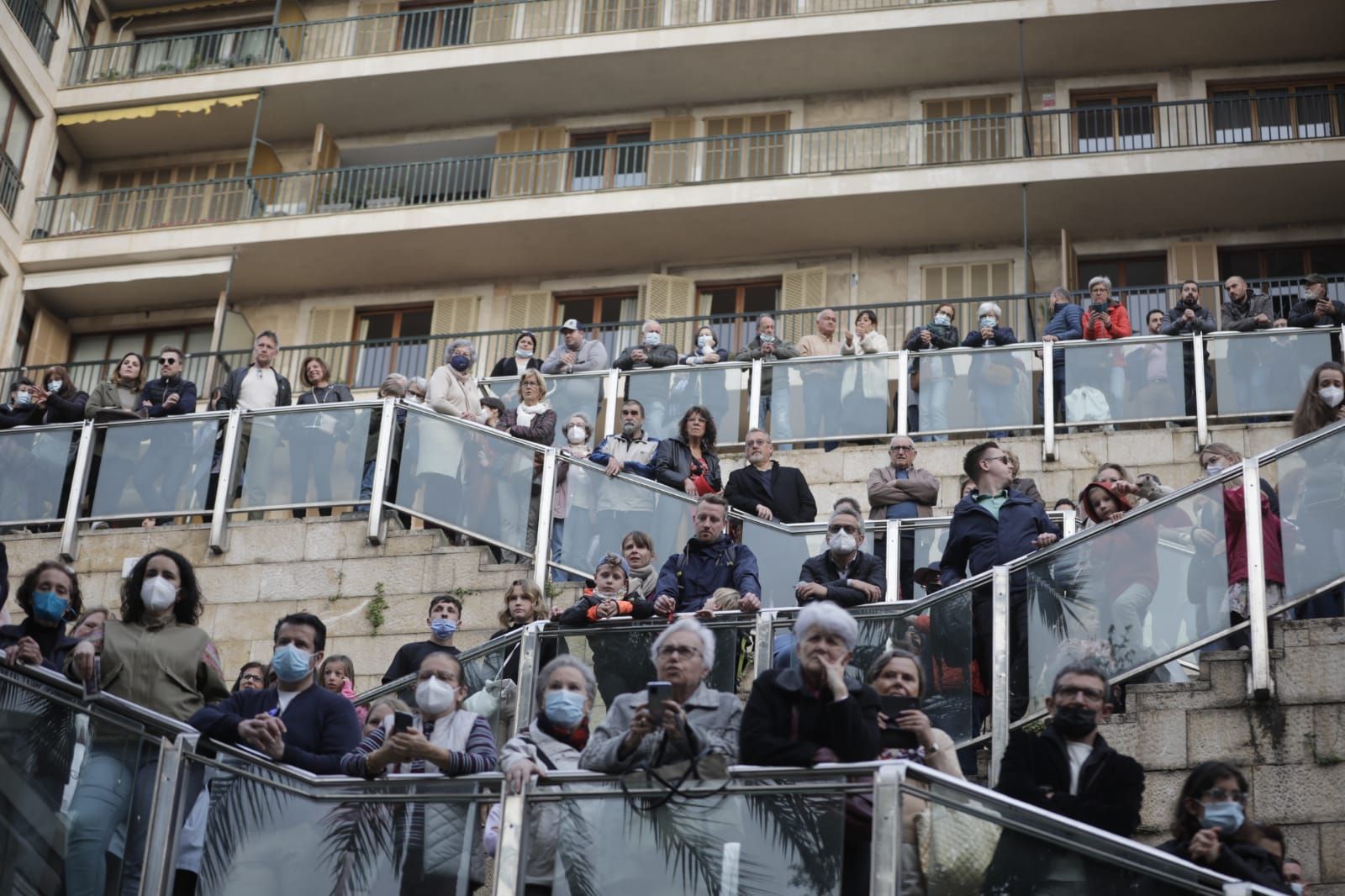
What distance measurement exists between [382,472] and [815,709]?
8.63 metres

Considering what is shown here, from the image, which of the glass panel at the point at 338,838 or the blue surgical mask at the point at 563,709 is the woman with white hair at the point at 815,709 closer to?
the blue surgical mask at the point at 563,709

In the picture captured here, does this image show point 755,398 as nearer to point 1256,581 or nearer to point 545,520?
point 545,520

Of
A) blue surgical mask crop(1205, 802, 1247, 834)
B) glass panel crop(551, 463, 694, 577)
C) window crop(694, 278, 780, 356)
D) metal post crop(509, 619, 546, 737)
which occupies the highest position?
window crop(694, 278, 780, 356)

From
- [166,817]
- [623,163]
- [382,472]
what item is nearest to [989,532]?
[166,817]

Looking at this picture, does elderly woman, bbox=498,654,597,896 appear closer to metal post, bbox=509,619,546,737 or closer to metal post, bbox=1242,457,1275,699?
metal post, bbox=509,619,546,737

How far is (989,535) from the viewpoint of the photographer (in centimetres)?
1208

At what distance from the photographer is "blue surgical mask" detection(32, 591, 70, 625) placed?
10695mm

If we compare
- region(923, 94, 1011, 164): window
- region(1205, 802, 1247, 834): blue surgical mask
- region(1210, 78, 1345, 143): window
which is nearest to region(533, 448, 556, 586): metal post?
region(1205, 802, 1247, 834): blue surgical mask

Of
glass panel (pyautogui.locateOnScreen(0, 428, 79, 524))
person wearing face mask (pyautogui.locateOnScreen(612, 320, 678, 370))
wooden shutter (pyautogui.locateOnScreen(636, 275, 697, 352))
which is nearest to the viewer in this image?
glass panel (pyautogui.locateOnScreen(0, 428, 79, 524))

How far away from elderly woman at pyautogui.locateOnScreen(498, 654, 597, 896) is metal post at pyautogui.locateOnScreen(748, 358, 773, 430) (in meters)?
9.92

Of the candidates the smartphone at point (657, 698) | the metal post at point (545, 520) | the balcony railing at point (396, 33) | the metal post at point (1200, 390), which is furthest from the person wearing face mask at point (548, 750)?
the balcony railing at point (396, 33)

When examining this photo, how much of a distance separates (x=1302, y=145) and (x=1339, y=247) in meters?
1.45

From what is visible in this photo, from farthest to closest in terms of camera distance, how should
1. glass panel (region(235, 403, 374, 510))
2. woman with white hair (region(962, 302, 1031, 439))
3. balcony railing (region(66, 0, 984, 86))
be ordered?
balcony railing (region(66, 0, 984, 86)) → woman with white hair (region(962, 302, 1031, 439)) → glass panel (region(235, 403, 374, 510))

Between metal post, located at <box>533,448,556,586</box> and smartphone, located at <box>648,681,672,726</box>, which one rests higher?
metal post, located at <box>533,448,556,586</box>
